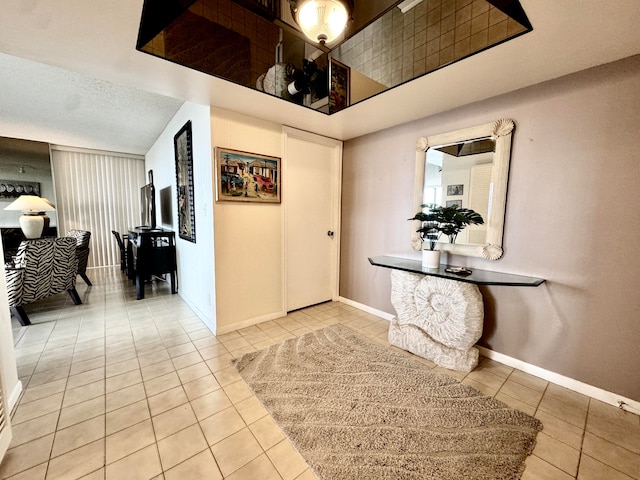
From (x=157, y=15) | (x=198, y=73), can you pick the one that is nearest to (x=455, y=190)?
(x=198, y=73)

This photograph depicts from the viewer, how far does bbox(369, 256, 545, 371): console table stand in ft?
6.26

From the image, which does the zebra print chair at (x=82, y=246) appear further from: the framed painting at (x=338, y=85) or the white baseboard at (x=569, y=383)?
the white baseboard at (x=569, y=383)

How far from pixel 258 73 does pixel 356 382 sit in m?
2.34

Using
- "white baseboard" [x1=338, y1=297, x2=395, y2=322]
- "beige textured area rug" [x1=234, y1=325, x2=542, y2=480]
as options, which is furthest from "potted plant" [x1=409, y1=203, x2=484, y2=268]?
"white baseboard" [x1=338, y1=297, x2=395, y2=322]

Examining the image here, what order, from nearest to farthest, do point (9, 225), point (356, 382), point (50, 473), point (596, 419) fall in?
point (50, 473) → point (596, 419) → point (356, 382) → point (9, 225)

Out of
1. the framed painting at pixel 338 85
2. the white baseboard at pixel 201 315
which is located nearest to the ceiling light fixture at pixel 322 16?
the framed painting at pixel 338 85

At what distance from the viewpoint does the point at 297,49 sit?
1.82 metres

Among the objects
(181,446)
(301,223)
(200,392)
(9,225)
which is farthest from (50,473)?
(9,225)

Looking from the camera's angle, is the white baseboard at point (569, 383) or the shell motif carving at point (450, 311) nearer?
the white baseboard at point (569, 383)

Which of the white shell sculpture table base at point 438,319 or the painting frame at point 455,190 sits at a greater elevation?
the painting frame at point 455,190

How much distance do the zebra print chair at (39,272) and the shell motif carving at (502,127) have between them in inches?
179

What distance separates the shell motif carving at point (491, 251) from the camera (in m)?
2.01

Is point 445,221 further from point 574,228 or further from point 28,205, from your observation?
point 28,205

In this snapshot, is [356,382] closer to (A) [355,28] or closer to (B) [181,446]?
(B) [181,446]
